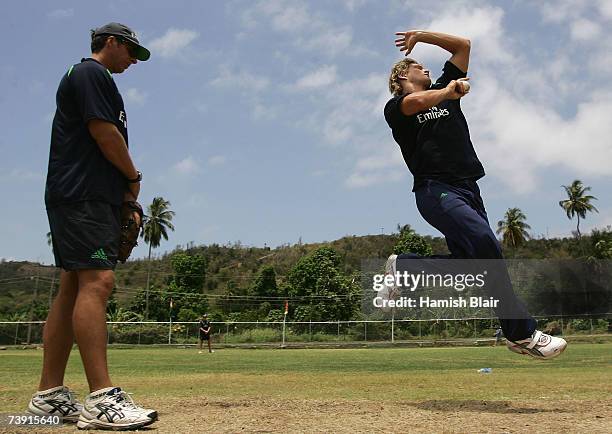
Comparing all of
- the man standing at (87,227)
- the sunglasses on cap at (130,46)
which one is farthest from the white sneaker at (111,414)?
the sunglasses on cap at (130,46)

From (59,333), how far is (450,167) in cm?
308

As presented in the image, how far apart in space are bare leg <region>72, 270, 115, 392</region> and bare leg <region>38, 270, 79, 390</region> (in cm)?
36

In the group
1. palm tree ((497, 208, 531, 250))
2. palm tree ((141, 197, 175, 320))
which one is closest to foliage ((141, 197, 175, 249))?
palm tree ((141, 197, 175, 320))

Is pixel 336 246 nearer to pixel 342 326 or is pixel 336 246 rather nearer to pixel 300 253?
pixel 300 253

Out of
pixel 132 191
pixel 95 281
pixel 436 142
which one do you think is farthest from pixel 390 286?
pixel 95 281

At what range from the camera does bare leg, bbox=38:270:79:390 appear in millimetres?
4145

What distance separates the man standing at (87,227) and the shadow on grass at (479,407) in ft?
6.90

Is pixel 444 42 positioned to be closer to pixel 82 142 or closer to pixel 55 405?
pixel 82 142

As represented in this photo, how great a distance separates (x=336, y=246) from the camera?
14312cm

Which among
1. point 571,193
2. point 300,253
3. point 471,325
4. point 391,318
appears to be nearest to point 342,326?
point 391,318

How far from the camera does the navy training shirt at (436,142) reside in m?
5.05

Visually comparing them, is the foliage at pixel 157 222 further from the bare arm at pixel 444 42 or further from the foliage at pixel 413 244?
the bare arm at pixel 444 42

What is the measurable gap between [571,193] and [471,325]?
4706 cm

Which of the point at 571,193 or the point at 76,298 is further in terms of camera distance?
the point at 571,193
